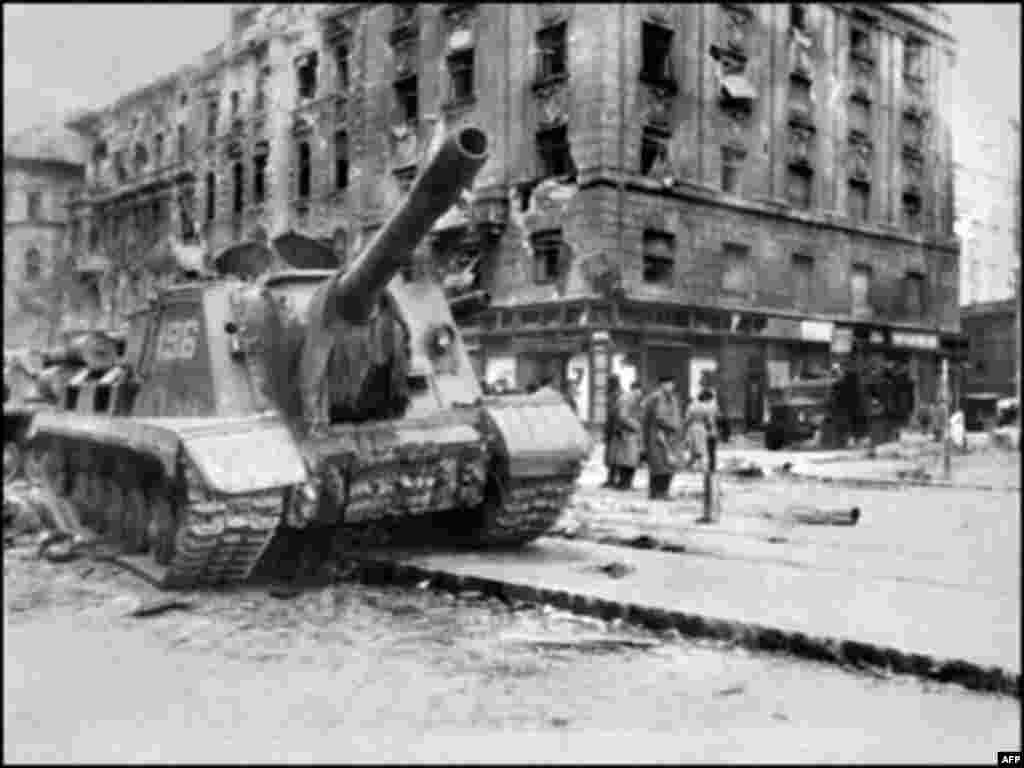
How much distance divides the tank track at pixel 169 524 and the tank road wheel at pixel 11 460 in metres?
3.19

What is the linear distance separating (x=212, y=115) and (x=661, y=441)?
19.9 feet

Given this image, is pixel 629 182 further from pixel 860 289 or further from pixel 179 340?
pixel 179 340

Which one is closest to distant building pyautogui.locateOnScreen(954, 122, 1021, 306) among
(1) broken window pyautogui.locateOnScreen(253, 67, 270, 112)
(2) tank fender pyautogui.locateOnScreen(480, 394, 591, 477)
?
(2) tank fender pyautogui.locateOnScreen(480, 394, 591, 477)

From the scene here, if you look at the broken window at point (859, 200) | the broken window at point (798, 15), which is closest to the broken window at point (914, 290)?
the broken window at point (859, 200)

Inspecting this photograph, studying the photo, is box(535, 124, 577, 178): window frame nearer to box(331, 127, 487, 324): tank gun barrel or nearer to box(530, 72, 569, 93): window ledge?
box(530, 72, 569, 93): window ledge

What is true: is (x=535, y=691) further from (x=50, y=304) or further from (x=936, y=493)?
(x=936, y=493)

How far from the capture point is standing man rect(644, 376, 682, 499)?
12.6m

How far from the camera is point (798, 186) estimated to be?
22.2 m

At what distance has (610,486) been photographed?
46.8ft

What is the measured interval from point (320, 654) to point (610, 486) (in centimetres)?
919

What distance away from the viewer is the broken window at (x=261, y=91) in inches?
336

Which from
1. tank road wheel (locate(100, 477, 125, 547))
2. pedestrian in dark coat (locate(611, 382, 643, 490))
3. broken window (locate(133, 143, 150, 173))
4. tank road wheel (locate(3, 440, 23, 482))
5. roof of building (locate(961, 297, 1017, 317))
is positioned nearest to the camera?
roof of building (locate(961, 297, 1017, 317))

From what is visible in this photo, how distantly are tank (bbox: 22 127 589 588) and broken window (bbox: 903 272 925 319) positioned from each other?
234cm

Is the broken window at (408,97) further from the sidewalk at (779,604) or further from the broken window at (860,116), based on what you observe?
the sidewalk at (779,604)
